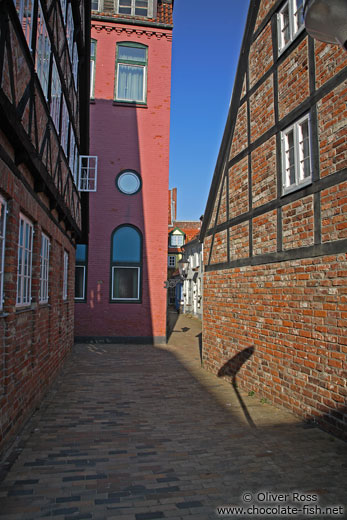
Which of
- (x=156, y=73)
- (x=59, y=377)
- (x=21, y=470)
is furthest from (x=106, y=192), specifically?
(x=21, y=470)

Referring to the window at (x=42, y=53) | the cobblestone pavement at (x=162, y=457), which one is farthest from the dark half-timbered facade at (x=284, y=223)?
the window at (x=42, y=53)

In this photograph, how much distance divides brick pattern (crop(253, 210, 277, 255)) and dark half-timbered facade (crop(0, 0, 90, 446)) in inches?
147

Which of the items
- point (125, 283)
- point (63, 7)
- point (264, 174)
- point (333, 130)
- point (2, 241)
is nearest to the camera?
point (2, 241)

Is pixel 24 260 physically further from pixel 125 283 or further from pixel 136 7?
pixel 136 7

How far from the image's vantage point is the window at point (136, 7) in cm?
1658

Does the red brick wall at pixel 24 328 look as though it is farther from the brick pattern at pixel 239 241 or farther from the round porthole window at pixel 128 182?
the round porthole window at pixel 128 182

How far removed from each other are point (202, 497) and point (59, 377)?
5871mm

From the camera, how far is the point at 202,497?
11.7 ft

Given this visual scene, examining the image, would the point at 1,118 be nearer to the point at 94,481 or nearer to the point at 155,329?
the point at 94,481

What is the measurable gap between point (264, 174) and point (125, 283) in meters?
9.51

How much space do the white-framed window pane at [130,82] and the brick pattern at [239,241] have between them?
10.3 m

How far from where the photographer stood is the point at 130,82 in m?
16.7

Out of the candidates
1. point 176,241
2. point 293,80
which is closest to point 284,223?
point 293,80

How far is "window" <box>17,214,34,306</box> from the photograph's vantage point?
17.8 ft
